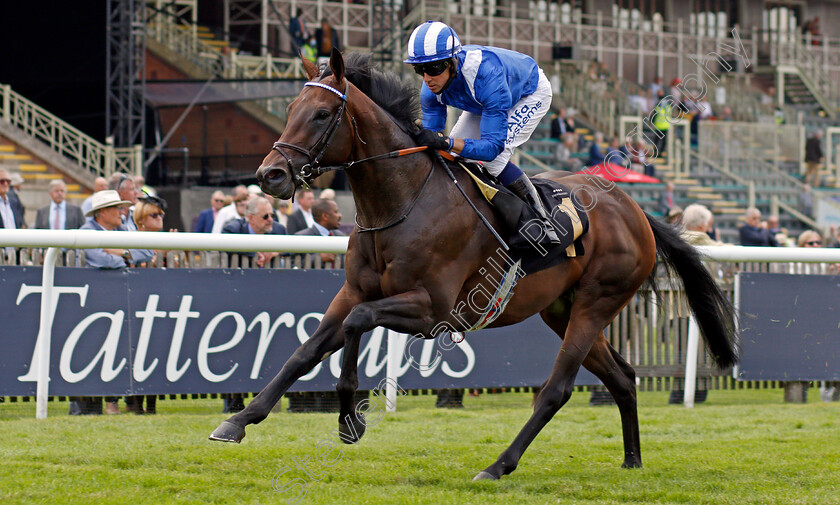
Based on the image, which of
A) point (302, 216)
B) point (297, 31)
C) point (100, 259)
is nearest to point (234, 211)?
point (302, 216)

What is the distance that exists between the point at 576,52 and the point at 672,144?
177 inches

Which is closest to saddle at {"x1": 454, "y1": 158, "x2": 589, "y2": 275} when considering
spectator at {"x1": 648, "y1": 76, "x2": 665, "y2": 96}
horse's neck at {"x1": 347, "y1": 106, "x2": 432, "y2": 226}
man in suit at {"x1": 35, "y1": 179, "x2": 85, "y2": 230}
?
horse's neck at {"x1": 347, "y1": 106, "x2": 432, "y2": 226}

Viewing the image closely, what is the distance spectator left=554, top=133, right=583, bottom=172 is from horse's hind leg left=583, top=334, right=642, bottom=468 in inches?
530

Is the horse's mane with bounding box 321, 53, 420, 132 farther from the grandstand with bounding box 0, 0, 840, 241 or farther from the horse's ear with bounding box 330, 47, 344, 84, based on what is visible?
the grandstand with bounding box 0, 0, 840, 241

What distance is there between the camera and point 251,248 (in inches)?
265

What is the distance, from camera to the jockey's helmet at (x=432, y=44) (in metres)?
4.67

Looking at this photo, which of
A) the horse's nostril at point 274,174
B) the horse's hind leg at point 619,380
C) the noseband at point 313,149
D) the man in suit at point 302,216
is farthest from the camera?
the man in suit at point 302,216

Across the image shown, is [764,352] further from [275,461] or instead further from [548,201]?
[275,461]

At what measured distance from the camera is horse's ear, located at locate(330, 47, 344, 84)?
441 centimetres

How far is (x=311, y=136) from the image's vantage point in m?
4.36

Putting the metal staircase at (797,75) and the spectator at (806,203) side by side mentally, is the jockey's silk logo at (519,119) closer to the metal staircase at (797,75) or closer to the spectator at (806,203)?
the spectator at (806,203)

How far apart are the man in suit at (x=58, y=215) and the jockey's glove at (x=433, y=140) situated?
5071mm

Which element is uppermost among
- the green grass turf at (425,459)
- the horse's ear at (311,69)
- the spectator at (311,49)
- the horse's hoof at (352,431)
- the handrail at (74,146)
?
the spectator at (311,49)

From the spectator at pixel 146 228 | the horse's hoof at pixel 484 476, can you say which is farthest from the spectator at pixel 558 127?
the horse's hoof at pixel 484 476
